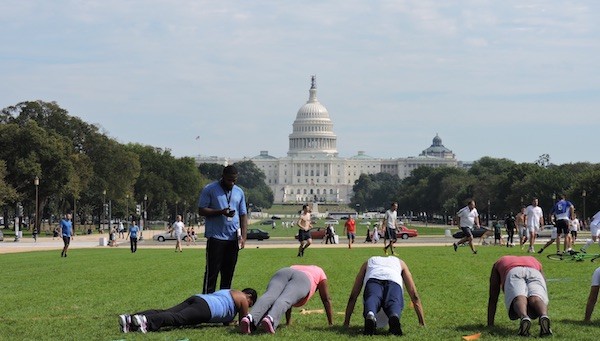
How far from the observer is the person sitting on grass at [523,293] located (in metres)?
11.8

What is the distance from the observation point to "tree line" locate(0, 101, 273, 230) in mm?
82188

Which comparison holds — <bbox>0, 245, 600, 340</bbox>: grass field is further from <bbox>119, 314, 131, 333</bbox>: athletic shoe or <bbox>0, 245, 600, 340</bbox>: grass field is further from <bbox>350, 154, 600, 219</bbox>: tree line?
<bbox>350, 154, 600, 219</bbox>: tree line

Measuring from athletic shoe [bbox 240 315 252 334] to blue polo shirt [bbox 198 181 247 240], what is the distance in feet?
8.92

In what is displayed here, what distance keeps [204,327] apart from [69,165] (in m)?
73.1

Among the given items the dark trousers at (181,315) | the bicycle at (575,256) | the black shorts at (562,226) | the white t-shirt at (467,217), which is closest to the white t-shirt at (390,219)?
the white t-shirt at (467,217)

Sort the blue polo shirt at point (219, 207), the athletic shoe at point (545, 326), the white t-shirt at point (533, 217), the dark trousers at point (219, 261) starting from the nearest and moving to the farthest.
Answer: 1. the athletic shoe at point (545, 326)
2. the dark trousers at point (219, 261)
3. the blue polo shirt at point (219, 207)
4. the white t-shirt at point (533, 217)

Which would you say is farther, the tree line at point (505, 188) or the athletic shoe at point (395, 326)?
the tree line at point (505, 188)

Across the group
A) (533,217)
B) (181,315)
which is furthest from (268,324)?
(533,217)

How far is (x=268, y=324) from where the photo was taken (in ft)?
39.9

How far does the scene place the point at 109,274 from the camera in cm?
2447

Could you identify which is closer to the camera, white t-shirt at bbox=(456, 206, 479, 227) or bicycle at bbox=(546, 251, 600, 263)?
bicycle at bbox=(546, 251, 600, 263)

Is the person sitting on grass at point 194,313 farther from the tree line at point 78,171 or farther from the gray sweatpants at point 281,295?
the tree line at point 78,171

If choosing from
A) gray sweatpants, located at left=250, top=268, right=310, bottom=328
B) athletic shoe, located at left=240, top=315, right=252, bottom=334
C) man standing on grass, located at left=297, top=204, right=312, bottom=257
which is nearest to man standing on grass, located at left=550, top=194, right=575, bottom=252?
man standing on grass, located at left=297, top=204, right=312, bottom=257

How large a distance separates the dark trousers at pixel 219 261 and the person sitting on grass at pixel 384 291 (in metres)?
2.37
